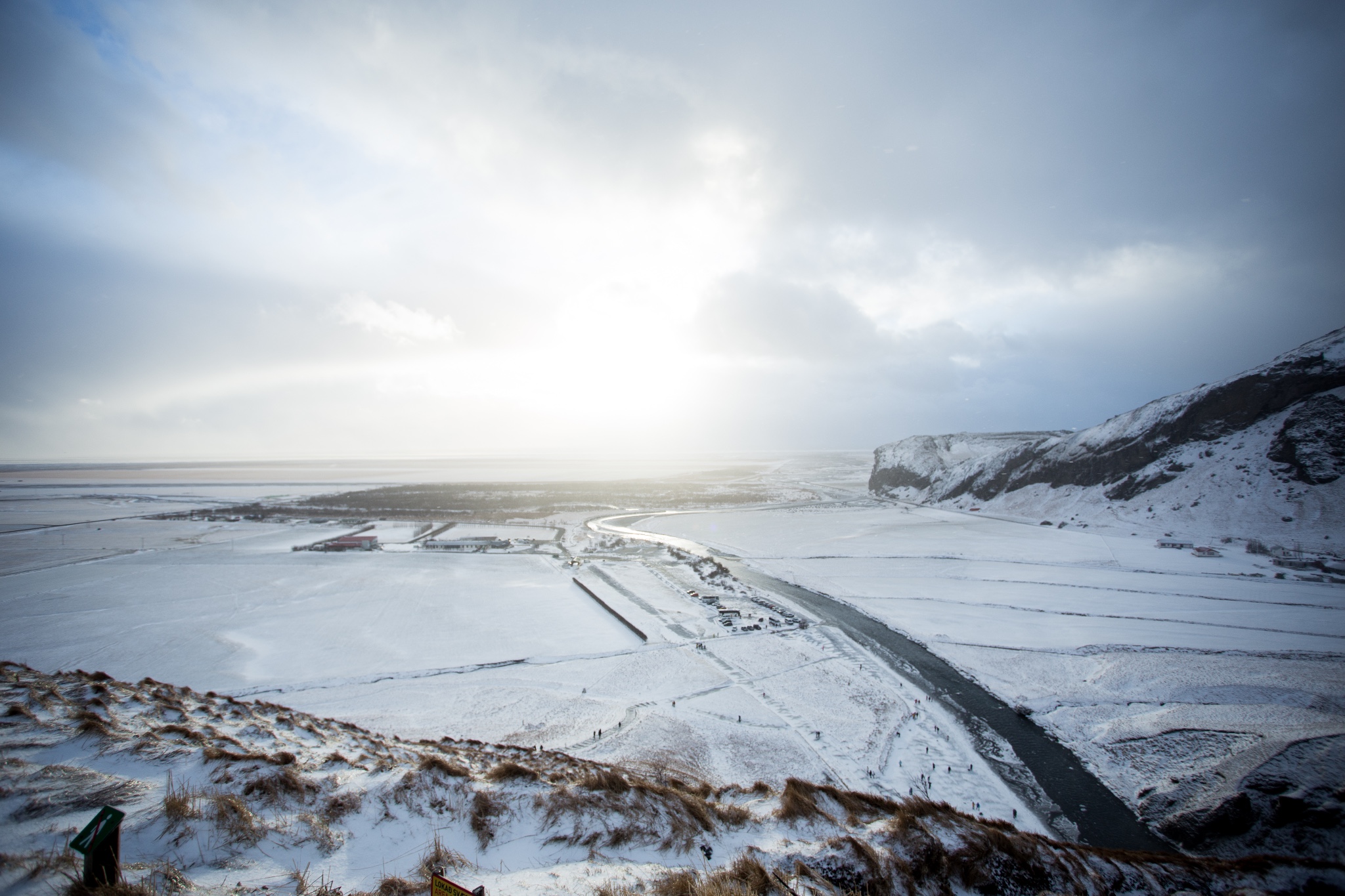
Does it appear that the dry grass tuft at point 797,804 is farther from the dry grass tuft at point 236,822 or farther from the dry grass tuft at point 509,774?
the dry grass tuft at point 236,822

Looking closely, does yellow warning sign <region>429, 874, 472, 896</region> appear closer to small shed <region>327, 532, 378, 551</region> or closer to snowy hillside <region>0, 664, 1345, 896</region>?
snowy hillside <region>0, 664, 1345, 896</region>

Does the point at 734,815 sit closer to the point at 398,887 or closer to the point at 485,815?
the point at 485,815

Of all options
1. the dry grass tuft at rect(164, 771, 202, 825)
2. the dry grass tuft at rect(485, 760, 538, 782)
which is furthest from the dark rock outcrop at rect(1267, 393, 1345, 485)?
the dry grass tuft at rect(164, 771, 202, 825)

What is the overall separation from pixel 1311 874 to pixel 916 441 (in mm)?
110168

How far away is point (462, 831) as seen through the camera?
26.4 feet

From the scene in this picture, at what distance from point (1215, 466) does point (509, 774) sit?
76.0 m

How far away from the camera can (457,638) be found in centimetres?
2442

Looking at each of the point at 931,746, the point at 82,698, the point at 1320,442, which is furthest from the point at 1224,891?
the point at 1320,442

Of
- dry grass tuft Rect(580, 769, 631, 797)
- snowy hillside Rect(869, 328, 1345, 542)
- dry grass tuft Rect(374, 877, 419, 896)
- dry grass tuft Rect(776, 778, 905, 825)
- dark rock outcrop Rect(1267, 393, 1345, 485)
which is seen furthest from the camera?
dark rock outcrop Rect(1267, 393, 1345, 485)

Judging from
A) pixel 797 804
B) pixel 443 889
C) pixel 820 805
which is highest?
pixel 443 889

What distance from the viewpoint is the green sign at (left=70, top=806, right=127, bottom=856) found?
4391 millimetres

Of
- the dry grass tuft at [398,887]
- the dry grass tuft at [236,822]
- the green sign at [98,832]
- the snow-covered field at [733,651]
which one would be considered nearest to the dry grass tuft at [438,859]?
the dry grass tuft at [398,887]

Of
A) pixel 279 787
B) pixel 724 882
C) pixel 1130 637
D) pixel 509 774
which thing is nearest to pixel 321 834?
pixel 279 787

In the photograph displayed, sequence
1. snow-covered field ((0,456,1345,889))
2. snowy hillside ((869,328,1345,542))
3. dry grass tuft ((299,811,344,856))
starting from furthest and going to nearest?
snowy hillside ((869,328,1345,542)) < snow-covered field ((0,456,1345,889)) < dry grass tuft ((299,811,344,856))
